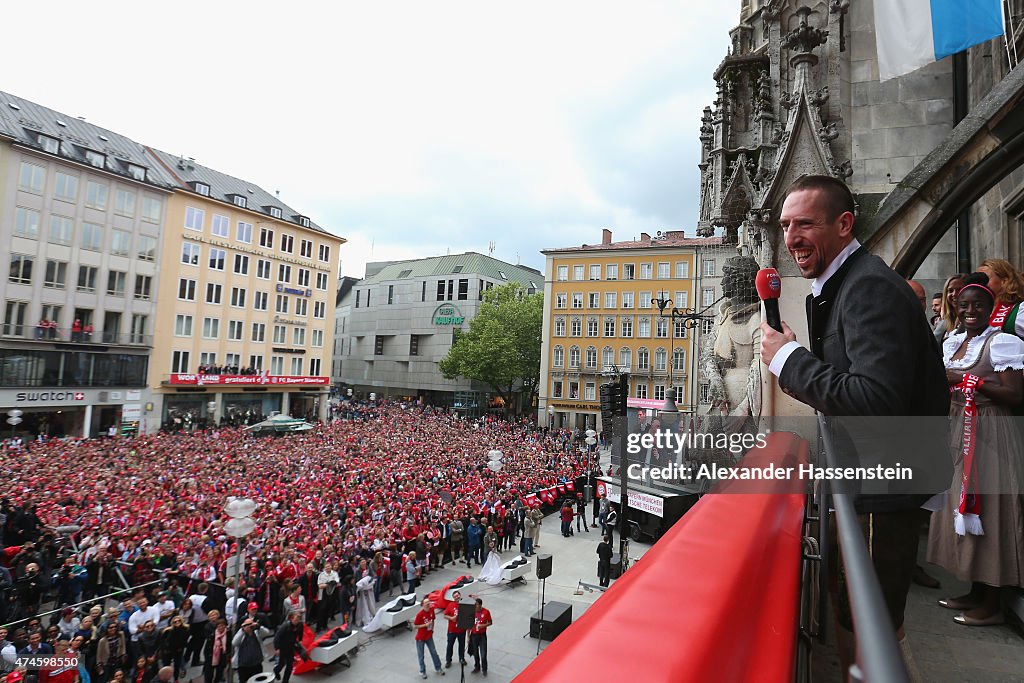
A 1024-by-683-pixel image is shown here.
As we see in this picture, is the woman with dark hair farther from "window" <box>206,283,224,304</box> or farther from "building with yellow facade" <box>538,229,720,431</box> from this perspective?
"window" <box>206,283,224,304</box>

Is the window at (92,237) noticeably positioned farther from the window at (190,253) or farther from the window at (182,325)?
the window at (182,325)

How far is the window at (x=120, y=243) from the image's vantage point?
3872cm

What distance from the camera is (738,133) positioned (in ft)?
41.8

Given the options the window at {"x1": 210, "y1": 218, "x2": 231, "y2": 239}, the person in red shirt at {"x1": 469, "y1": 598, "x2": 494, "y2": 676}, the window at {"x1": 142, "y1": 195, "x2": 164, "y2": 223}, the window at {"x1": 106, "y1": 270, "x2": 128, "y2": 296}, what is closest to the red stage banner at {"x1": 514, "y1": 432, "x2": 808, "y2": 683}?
the person in red shirt at {"x1": 469, "y1": 598, "x2": 494, "y2": 676}

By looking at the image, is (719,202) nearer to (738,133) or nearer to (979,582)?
(738,133)

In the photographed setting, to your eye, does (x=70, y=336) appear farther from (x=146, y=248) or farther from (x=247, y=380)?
(x=247, y=380)

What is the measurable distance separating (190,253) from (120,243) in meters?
4.49

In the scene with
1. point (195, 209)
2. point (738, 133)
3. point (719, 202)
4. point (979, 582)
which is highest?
point (195, 209)

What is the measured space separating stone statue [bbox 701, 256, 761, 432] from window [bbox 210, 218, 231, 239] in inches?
1754

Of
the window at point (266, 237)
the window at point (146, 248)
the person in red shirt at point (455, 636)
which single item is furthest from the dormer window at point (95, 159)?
the person in red shirt at point (455, 636)

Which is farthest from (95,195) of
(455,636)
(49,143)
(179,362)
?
A: (455,636)

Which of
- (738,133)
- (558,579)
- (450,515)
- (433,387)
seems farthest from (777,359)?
(433,387)

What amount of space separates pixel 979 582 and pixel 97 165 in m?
47.4

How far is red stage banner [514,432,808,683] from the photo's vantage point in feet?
3.52
